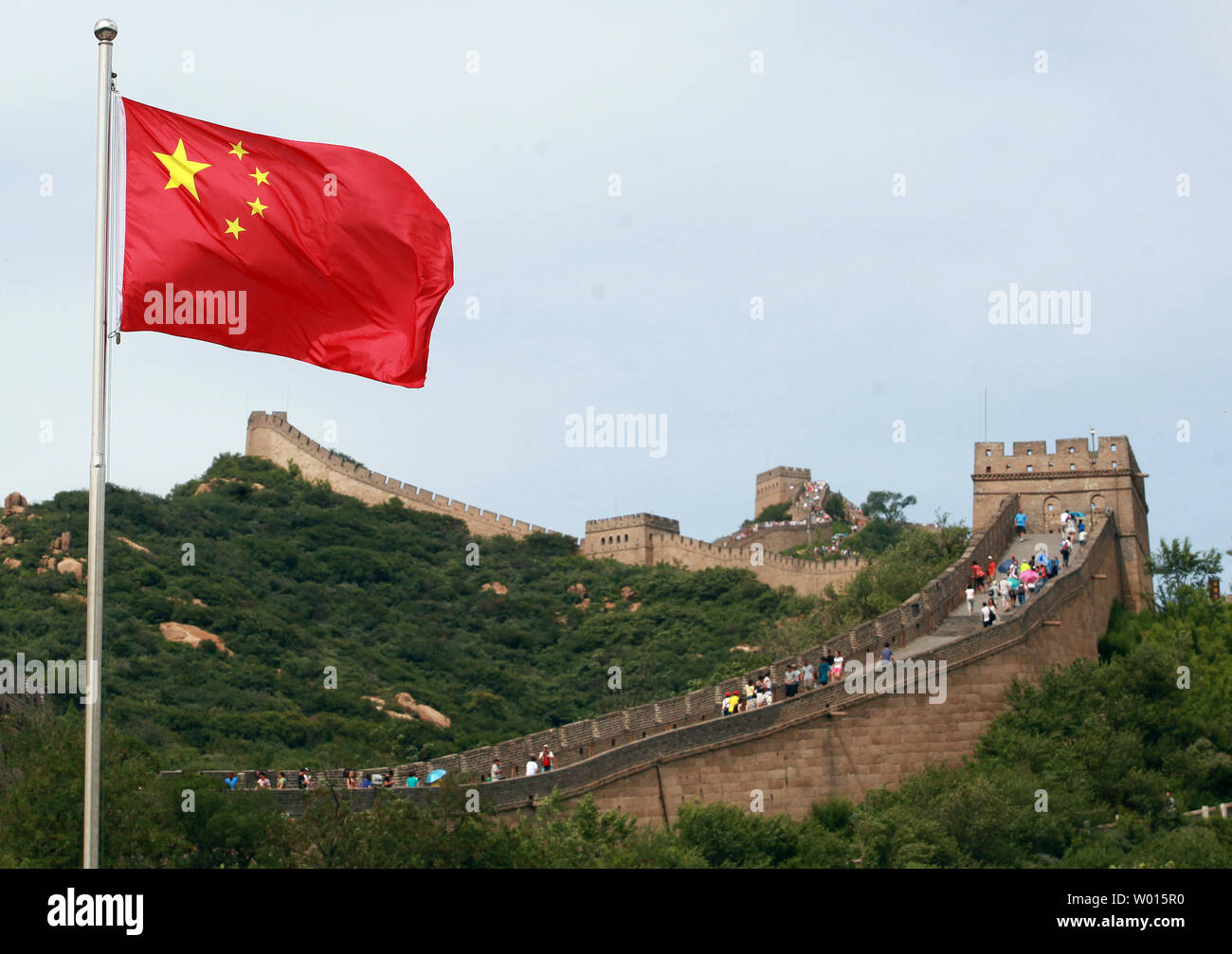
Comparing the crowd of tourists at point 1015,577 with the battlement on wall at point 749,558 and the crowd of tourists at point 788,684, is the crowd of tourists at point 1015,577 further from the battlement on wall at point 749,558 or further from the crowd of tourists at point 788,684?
the battlement on wall at point 749,558

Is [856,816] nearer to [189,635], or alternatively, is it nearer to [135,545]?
[189,635]

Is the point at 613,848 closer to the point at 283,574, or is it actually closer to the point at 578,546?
the point at 283,574

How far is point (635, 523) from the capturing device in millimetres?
84938

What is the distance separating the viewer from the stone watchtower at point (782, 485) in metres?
122

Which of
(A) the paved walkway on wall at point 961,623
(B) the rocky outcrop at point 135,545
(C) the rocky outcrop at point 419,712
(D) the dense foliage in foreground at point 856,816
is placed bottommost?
(D) the dense foliage in foreground at point 856,816

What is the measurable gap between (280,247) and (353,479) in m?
74.2

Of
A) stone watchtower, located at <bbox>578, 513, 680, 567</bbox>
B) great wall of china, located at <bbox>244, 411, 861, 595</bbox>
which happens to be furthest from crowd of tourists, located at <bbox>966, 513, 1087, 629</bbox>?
stone watchtower, located at <bbox>578, 513, 680, 567</bbox>

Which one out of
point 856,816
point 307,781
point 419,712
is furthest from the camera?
point 419,712

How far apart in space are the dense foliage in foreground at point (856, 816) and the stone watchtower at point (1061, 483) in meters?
6.98

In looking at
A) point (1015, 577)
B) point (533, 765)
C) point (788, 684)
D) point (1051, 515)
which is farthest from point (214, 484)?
point (533, 765)

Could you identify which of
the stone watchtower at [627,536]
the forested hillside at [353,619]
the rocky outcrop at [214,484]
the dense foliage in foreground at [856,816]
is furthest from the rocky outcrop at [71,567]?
the stone watchtower at [627,536]

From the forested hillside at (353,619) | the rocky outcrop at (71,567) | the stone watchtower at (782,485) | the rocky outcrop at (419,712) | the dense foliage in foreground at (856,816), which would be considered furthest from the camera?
the stone watchtower at (782,485)
